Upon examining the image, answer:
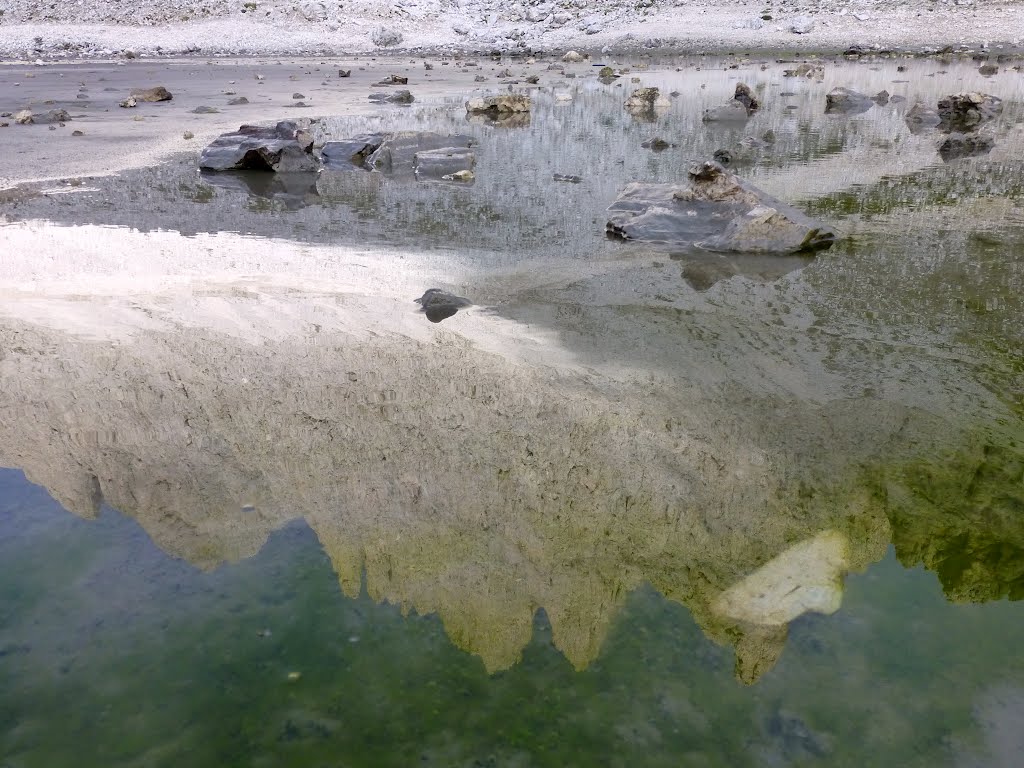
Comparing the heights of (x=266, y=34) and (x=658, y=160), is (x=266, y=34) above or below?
above

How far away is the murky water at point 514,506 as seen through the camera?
1321 mm

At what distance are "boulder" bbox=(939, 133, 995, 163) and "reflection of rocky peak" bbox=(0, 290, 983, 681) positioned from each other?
5021 mm

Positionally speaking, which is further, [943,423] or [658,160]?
[658,160]

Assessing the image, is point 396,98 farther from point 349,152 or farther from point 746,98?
point 349,152

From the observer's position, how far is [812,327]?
9.30 feet

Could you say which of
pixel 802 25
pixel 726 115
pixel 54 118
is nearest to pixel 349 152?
pixel 726 115

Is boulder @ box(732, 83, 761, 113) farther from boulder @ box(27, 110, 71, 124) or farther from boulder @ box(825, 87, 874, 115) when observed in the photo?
boulder @ box(27, 110, 71, 124)

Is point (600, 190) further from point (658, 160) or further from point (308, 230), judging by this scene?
point (308, 230)

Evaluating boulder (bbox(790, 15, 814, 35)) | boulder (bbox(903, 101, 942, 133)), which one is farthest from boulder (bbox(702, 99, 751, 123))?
boulder (bbox(790, 15, 814, 35))

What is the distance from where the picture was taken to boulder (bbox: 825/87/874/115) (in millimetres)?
9289

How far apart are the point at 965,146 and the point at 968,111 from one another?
94.4 inches

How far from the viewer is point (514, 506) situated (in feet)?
6.15


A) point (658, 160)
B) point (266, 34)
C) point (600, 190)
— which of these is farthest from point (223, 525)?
point (266, 34)

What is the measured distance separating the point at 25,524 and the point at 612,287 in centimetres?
226
